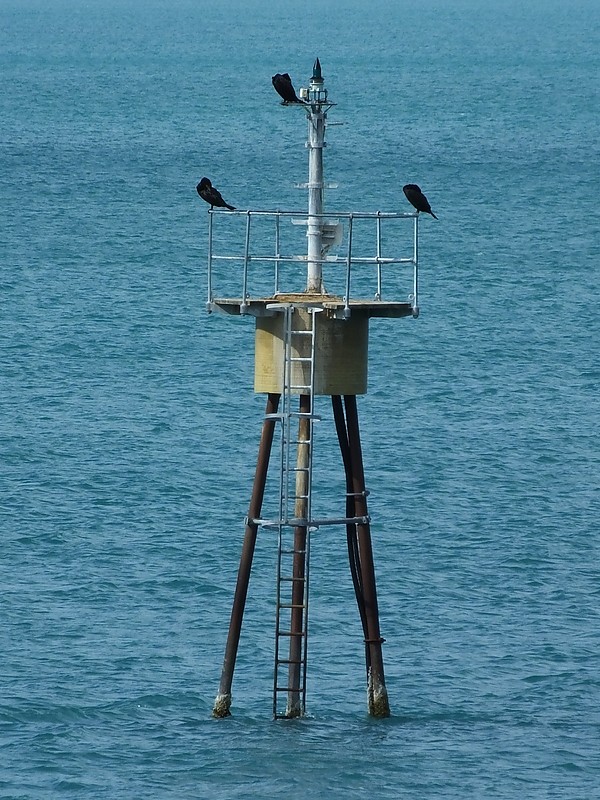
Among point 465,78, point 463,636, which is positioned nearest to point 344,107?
point 465,78

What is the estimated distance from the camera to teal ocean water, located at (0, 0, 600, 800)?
28.1 metres

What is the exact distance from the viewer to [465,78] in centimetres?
17550

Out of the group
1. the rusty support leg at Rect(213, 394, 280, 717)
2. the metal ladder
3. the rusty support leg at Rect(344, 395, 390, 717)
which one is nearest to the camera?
the metal ladder

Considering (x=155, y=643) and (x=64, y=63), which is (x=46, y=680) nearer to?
(x=155, y=643)

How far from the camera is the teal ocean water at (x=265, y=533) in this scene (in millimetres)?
28062

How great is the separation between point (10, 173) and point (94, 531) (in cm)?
6488

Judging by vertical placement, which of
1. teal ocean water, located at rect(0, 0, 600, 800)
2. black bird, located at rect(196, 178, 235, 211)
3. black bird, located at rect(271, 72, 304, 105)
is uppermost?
black bird, located at rect(271, 72, 304, 105)

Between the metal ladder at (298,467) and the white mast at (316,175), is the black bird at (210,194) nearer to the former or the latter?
the white mast at (316,175)

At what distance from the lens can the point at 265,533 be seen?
135 ft

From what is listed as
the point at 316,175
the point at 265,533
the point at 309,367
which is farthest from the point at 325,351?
the point at 265,533

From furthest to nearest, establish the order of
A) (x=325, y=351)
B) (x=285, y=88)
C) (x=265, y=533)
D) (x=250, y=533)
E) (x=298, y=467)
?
1. (x=265, y=533)
2. (x=250, y=533)
3. (x=285, y=88)
4. (x=298, y=467)
5. (x=325, y=351)

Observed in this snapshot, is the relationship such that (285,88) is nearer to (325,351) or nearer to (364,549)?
(325,351)

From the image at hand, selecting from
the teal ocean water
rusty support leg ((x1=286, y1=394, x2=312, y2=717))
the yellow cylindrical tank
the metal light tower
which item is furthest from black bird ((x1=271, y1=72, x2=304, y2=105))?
the teal ocean water

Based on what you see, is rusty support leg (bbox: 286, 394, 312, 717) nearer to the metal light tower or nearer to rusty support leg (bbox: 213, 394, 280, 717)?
the metal light tower
